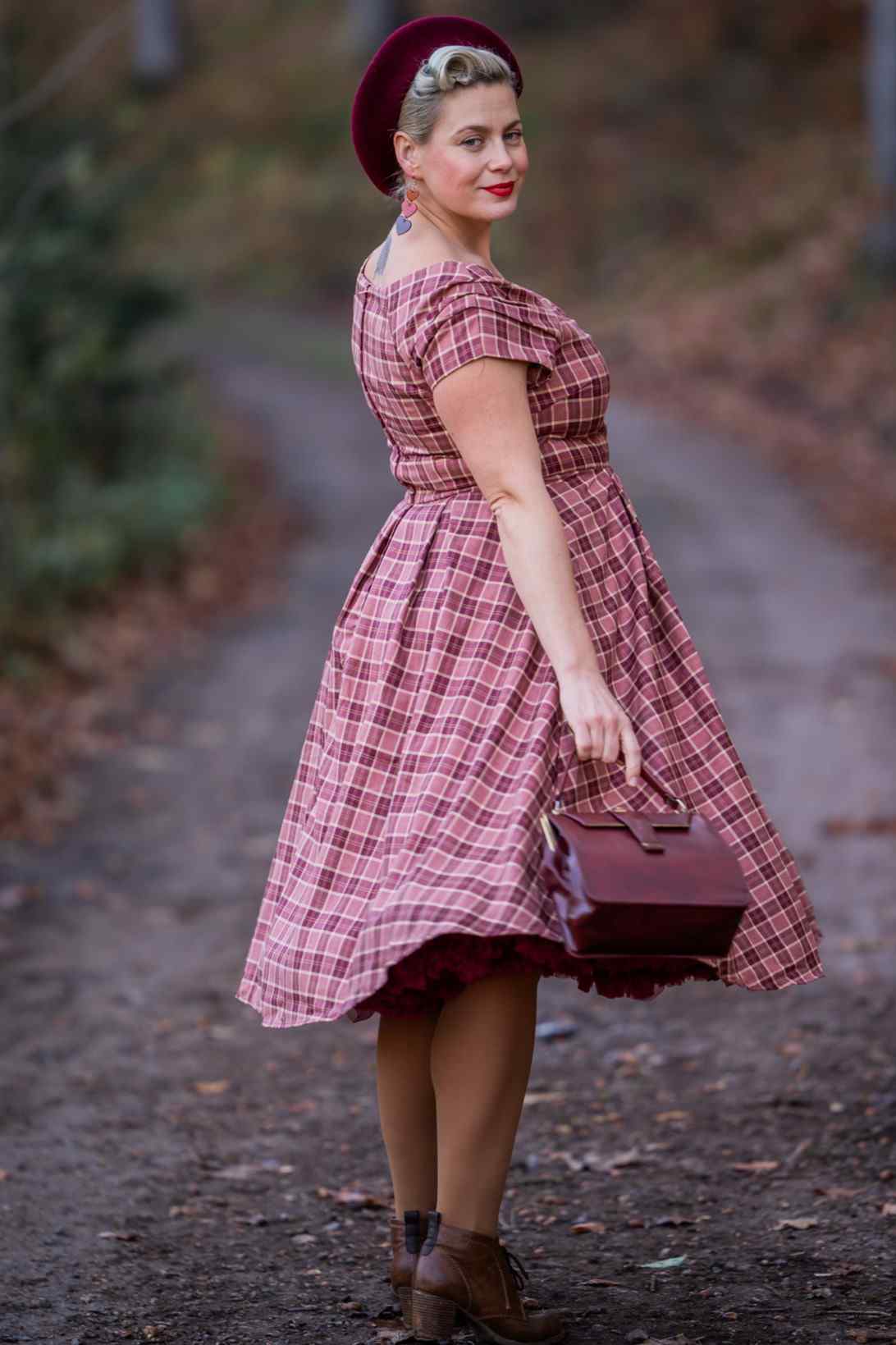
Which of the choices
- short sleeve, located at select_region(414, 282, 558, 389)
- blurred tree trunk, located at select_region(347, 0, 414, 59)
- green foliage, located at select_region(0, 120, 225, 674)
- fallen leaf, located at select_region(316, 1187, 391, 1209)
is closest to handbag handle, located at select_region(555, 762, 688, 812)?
short sleeve, located at select_region(414, 282, 558, 389)

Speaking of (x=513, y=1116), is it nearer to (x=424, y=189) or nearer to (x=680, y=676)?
(x=680, y=676)

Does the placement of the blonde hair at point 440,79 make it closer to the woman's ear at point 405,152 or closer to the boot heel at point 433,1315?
the woman's ear at point 405,152

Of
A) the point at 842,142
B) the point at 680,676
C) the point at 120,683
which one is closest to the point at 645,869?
the point at 680,676

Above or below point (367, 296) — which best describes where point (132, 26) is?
above

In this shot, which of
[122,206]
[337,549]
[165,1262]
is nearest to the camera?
[165,1262]

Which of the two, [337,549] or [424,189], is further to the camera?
[337,549]

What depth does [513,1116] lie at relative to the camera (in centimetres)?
278

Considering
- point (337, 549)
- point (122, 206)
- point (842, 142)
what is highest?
point (842, 142)

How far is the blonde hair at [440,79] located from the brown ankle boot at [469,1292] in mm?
1745

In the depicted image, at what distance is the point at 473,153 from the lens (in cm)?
277

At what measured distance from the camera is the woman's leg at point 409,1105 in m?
2.90

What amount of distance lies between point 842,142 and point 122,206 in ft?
43.2

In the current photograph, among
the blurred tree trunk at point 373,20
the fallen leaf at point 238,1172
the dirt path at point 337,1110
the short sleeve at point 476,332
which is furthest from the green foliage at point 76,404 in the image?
the blurred tree trunk at point 373,20

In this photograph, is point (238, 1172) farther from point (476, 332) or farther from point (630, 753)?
point (476, 332)
